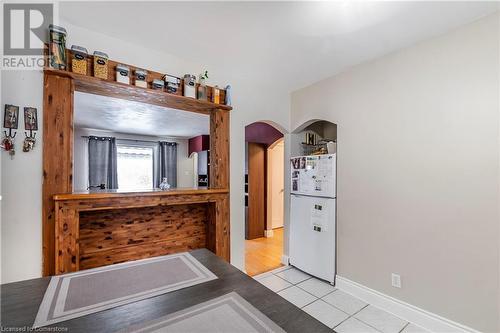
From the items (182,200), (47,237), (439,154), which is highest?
(439,154)

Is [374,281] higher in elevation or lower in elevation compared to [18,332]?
lower

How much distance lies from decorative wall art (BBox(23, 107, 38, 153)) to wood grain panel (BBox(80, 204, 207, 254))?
646 mm

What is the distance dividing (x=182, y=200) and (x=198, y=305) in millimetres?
1501

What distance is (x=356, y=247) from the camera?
8.18ft

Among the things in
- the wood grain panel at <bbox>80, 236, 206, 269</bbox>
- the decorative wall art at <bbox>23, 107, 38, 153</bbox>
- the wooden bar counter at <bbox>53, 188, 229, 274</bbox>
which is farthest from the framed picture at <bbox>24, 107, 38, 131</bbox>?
the wood grain panel at <bbox>80, 236, 206, 269</bbox>

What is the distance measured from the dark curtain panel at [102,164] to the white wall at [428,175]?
416cm

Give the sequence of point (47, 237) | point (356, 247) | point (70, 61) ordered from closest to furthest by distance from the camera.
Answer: point (47, 237), point (70, 61), point (356, 247)

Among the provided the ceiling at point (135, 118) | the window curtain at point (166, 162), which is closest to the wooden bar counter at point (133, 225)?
the ceiling at point (135, 118)

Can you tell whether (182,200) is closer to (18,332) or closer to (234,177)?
(234,177)

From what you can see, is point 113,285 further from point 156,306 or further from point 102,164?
point 102,164

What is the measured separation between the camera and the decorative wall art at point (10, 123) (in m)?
1.59

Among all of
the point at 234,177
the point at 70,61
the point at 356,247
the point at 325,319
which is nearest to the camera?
the point at 70,61

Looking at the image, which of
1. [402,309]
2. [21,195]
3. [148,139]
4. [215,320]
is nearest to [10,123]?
[21,195]

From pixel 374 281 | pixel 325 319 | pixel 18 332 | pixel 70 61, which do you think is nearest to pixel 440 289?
pixel 374 281
